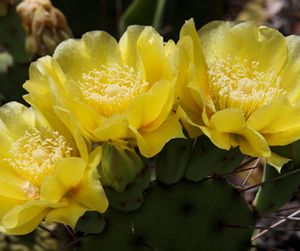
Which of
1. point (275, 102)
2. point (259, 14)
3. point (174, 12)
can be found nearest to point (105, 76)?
point (275, 102)

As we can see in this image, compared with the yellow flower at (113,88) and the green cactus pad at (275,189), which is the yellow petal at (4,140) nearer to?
the yellow flower at (113,88)

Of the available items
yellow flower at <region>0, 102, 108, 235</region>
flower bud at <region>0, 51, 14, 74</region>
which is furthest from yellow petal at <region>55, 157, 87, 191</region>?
flower bud at <region>0, 51, 14, 74</region>

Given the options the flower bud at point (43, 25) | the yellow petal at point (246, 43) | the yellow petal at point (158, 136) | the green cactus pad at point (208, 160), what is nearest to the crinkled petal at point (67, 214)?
the yellow petal at point (158, 136)

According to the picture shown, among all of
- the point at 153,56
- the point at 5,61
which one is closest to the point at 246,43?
the point at 153,56

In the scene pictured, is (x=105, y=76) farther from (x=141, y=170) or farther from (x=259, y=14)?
(x=259, y=14)

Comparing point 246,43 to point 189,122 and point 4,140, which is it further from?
point 4,140

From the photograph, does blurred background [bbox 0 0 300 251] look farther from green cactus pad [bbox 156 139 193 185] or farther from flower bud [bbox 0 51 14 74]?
green cactus pad [bbox 156 139 193 185]
